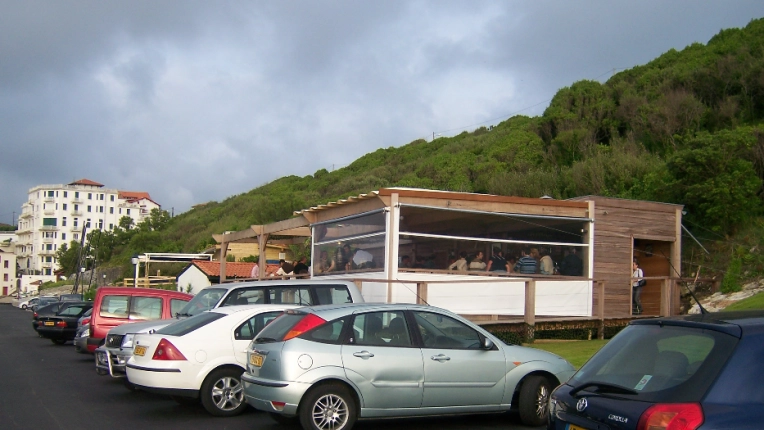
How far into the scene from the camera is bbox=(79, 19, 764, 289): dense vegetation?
19.2 m

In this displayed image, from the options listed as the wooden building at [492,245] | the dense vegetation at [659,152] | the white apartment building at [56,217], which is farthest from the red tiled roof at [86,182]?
the wooden building at [492,245]

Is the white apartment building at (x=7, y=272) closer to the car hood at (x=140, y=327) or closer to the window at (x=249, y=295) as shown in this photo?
the car hood at (x=140, y=327)

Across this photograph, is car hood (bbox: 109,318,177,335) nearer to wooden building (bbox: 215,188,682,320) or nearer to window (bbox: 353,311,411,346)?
wooden building (bbox: 215,188,682,320)

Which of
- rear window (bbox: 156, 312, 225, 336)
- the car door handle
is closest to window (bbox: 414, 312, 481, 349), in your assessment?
the car door handle

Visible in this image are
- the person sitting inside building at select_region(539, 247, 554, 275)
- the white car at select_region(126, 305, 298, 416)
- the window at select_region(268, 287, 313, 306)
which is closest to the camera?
the white car at select_region(126, 305, 298, 416)

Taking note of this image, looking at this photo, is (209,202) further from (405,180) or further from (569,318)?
(569,318)

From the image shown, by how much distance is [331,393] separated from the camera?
7945 millimetres

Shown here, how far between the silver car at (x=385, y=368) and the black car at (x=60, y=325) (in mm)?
17763

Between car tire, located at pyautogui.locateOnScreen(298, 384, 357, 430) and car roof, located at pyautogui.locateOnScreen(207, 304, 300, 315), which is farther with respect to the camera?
car roof, located at pyautogui.locateOnScreen(207, 304, 300, 315)

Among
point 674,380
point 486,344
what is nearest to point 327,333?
point 486,344

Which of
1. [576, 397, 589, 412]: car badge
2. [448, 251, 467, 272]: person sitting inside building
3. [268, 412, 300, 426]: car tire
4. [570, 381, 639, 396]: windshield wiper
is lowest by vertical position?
[268, 412, 300, 426]: car tire

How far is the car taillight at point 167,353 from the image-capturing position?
9.59m

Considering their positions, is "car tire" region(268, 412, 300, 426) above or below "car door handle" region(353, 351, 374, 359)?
below

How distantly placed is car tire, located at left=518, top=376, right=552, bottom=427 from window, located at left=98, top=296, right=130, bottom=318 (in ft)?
32.3
